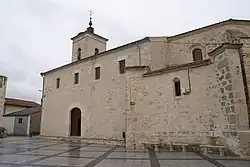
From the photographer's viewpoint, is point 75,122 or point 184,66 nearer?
point 184,66

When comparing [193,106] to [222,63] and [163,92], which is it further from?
Result: [222,63]

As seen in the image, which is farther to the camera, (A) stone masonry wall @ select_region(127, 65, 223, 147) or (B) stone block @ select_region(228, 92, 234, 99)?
(A) stone masonry wall @ select_region(127, 65, 223, 147)

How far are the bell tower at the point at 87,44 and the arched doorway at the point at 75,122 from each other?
697cm

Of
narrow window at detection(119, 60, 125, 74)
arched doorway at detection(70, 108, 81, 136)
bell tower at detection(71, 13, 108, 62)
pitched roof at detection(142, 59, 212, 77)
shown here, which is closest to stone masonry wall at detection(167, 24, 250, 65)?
narrow window at detection(119, 60, 125, 74)

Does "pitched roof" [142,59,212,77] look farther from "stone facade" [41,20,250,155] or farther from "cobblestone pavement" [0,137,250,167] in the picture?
"cobblestone pavement" [0,137,250,167]

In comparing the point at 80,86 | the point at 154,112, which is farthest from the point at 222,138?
the point at 80,86

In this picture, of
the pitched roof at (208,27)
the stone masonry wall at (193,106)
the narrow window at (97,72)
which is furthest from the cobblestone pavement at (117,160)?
the pitched roof at (208,27)

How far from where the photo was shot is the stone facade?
883 cm

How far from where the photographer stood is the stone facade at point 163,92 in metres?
8.83

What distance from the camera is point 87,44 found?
2327cm

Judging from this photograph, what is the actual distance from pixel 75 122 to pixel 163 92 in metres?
10.1

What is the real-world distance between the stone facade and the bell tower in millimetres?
3926

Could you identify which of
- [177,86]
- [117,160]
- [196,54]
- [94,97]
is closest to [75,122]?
[94,97]

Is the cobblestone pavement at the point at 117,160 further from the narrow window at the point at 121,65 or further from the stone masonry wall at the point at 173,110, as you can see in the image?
the narrow window at the point at 121,65
